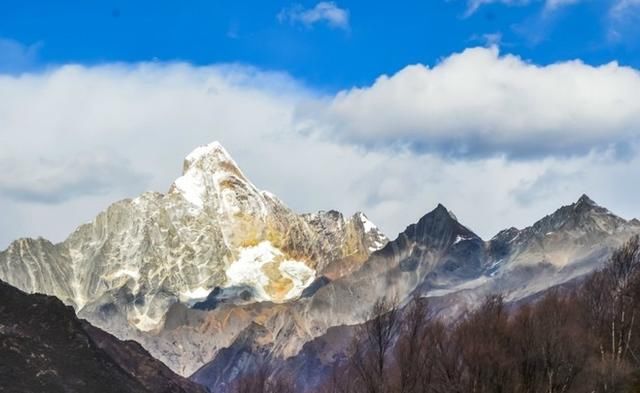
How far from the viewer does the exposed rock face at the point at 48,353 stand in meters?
154

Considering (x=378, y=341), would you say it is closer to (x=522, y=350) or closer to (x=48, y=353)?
(x=522, y=350)

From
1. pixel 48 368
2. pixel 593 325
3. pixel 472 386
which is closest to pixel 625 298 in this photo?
pixel 593 325

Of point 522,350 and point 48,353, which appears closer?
point 522,350

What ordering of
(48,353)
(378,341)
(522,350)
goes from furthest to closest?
(48,353) < (522,350) < (378,341)

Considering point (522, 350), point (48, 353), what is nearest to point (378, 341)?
point (522, 350)

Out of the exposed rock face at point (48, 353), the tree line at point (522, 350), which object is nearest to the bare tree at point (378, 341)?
the tree line at point (522, 350)

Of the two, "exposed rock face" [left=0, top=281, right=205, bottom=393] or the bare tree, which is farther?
"exposed rock face" [left=0, top=281, right=205, bottom=393]

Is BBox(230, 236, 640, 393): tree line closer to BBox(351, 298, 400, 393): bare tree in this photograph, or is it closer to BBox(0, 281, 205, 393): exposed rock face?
BBox(351, 298, 400, 393): bare tree

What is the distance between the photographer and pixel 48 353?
169 metres

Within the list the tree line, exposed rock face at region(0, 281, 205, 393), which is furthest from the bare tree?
exposed rock face at region(0, 281, 205, 393)

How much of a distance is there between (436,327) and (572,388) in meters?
15.7

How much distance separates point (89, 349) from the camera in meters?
185

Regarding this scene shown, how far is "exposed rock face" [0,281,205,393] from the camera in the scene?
154 metres

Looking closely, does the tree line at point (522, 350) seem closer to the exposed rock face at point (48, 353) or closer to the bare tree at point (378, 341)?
the bare tree at point (378, 341)
